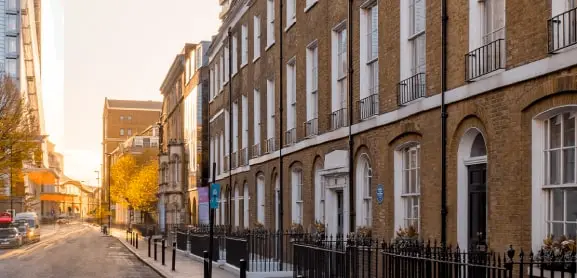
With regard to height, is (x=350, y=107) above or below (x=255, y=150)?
above

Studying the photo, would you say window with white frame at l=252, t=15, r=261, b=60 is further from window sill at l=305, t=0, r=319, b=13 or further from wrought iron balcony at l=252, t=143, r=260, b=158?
window sill at l=305, t=0, r=319, b=13

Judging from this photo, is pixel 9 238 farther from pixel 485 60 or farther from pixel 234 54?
pixel 485 60

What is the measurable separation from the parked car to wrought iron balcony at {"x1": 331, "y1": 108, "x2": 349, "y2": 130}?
33250 millimetres

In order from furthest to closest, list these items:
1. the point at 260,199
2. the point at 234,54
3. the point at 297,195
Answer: the point at 234,54
the point at 260,199
the point at 297,195

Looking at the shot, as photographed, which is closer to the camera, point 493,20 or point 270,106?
point 493,20

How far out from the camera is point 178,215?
195 ft

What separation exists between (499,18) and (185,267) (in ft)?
54.0

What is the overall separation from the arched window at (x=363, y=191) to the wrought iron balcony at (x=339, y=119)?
4.22 feet

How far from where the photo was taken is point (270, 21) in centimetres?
2822

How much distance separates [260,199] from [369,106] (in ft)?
41.5

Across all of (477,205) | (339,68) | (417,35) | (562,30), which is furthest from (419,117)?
(339,68)

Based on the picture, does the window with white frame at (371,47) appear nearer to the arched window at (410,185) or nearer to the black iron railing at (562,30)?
the arched window at (410,185)

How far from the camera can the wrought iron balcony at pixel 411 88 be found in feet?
48.7

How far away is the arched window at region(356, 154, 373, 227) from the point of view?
715 inches
